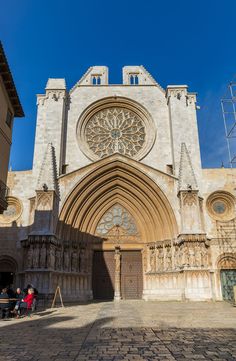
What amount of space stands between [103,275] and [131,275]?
5.31ft

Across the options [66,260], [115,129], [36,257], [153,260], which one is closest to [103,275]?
[66,260]

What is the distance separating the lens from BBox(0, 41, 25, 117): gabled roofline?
1279 cm

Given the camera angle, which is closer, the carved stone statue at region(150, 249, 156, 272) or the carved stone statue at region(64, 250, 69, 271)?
the carved stone statue at region(64, 250, 69, 271)

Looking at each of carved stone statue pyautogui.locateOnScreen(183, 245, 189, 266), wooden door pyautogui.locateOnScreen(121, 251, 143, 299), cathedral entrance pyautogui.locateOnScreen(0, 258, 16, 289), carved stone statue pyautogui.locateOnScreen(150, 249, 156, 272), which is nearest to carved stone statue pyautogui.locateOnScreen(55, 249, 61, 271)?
cathedral entrance pyautogui.locateOnScreen(0, 258, 16, 289)

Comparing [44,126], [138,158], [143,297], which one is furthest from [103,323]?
[44,126]

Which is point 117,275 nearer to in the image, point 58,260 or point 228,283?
point 58,260

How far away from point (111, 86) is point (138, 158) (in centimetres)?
594

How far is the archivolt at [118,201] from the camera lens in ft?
56.7

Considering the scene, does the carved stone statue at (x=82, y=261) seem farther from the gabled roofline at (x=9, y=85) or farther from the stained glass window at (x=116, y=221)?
the gabled roofline at (x=9, y=85)

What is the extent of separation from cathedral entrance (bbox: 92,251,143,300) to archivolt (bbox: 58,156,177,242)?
4.80 ft

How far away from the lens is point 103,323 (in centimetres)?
812

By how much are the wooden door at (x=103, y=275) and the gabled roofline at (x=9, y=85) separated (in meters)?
9.01

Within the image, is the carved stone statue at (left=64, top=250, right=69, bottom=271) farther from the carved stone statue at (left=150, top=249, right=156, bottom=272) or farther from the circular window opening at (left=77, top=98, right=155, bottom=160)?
the circular window opening at (left=77, top=98, right=155, bottom=160)

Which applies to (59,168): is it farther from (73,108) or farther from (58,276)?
(58,276)
